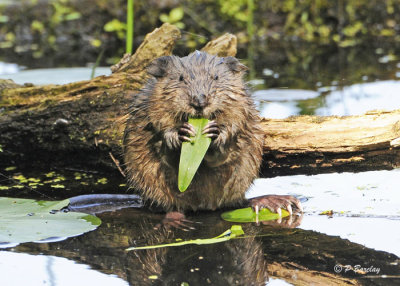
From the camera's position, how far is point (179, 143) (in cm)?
420

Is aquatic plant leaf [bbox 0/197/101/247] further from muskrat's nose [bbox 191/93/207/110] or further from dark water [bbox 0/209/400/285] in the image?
muskrat's nose [bbox 191/93/207/110]

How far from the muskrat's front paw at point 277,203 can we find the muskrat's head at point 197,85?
684 mm

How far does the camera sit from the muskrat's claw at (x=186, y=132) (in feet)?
13.5

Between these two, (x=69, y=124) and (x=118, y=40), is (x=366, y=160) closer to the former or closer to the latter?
(x=69, y=124)

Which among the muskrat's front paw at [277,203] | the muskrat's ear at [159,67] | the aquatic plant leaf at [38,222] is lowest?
the aquatic plant leaf at [38,222]

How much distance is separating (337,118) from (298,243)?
50.0 inches

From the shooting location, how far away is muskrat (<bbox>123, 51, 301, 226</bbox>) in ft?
13.9

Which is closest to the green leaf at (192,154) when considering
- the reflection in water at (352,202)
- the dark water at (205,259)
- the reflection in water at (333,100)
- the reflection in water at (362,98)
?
the dark water at (205,259)

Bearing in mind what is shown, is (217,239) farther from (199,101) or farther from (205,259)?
A: (199,101)

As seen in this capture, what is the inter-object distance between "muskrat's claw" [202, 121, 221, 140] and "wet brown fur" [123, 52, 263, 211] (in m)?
0.03

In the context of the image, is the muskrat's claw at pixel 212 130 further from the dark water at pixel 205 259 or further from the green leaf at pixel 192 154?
the dark water at pixel 205 259

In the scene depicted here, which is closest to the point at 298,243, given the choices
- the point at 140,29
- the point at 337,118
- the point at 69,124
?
the point at 337,118

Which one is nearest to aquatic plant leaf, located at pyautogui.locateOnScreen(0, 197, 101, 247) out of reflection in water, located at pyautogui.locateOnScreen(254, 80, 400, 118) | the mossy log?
the mossy log

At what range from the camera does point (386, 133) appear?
14.4 ft
